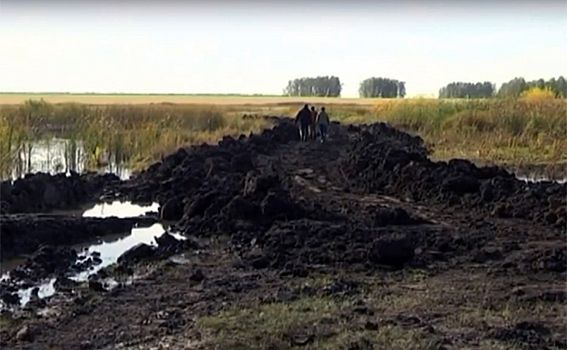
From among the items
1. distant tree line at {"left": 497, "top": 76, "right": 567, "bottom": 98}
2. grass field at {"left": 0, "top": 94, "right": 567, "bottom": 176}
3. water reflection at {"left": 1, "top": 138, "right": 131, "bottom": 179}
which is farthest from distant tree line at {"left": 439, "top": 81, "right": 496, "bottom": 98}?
water reflection at {"left": 1, "top": 138, "right": 131, "bottom": 179}

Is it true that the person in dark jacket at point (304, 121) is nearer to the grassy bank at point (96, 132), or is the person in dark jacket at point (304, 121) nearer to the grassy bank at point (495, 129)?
the grassy bank at point (96, 132)

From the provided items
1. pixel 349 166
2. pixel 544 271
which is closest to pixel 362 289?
pixel 544 271

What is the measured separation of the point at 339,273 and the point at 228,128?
23.4 m

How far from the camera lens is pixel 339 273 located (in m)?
8.60

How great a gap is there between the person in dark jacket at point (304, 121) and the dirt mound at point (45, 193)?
35.2 feet

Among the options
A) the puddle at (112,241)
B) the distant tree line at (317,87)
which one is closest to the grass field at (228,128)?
the puddle at (112,241)

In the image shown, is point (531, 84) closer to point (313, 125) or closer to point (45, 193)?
point (313, 125)

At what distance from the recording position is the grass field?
20484 millimetres

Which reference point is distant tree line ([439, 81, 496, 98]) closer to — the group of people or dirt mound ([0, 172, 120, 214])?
the group of people

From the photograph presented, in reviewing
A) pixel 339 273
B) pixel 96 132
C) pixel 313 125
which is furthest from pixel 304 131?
pixel 339 273

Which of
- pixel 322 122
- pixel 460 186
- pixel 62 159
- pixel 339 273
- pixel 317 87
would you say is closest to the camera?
pixel 339 273

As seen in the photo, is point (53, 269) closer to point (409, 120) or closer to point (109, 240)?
point (109, 240)

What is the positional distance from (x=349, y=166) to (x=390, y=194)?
396cm

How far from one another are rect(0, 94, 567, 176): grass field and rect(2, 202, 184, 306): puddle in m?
3.42
